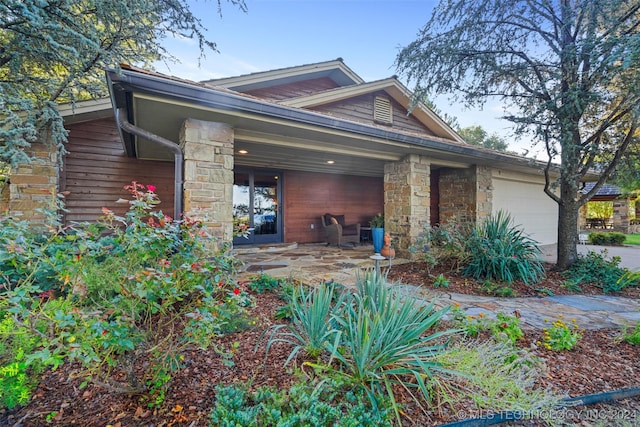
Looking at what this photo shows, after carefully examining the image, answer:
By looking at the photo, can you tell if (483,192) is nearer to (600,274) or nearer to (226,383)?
(600,274)

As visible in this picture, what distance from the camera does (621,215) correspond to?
1487 centimetres

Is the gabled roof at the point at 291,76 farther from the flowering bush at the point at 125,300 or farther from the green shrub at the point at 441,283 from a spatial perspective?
the green shrub at the point at 441,283

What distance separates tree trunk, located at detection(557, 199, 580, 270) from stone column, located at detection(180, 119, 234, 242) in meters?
5.59

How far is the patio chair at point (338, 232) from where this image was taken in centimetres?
793

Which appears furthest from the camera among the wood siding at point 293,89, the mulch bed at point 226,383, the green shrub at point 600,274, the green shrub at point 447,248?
the wood siding at point 293,89

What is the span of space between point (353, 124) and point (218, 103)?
199 centimetres

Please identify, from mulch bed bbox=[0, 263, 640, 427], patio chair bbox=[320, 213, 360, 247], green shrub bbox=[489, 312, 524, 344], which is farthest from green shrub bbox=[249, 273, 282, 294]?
patio chair bbox=[320, 213, 360, 247]

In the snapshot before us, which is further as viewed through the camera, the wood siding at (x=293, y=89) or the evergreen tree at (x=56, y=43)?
the wood siding at (x=293, y=89)

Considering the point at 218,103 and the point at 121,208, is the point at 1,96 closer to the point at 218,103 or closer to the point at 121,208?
the point at 218,103

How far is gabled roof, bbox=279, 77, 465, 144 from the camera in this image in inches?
260

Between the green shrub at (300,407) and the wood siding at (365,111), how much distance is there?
6.10m

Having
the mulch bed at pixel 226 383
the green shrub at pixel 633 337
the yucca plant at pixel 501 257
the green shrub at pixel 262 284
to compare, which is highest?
the yucca plant at pixel 501 257

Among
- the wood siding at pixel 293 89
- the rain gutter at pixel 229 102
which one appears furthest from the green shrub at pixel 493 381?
the wood siding at pixel 293 89

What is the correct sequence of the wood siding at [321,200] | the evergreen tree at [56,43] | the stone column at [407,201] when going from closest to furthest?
the evergreen tree at [56,43], the stone column at [407,201], the wood siding at [321,200]
